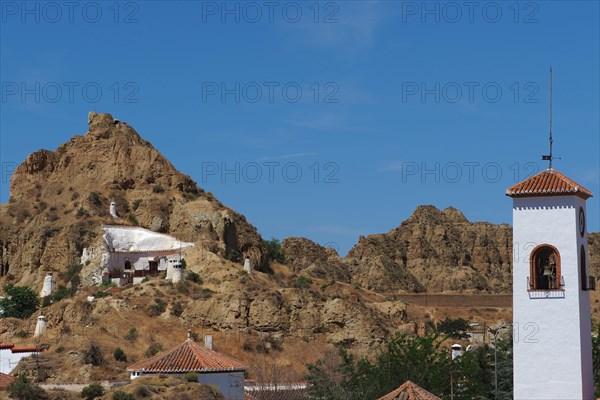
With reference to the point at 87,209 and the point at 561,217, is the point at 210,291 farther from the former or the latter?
the point at 561,217

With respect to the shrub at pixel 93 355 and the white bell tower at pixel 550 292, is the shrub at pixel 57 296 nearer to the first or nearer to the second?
the shrub at pixel 93 355

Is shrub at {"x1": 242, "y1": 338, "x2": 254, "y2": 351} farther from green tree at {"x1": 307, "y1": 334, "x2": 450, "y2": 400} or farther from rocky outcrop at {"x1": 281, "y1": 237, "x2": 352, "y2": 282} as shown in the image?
rocky outcrop at {"x1": 281, "y1": 237, "x2": 352, "y2": 282}

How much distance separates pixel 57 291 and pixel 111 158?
1746 centimetres

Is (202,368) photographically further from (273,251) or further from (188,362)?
(273,251)

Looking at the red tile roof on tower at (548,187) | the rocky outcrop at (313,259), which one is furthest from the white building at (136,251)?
the red tile roof on tower at (548,187)

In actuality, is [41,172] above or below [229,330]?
above

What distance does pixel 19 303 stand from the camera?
218 feet

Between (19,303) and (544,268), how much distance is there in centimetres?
4819

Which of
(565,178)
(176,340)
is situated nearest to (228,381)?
(176,340)

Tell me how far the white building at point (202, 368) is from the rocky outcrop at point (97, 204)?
28.5m

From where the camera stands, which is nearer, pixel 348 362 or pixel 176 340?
pixel 348 362

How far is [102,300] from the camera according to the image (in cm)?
6081

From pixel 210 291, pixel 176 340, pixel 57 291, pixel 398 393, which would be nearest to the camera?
pixel 398 393

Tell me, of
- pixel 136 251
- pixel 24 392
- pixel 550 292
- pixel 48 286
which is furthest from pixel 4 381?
pixel 136 251
